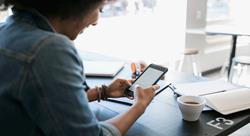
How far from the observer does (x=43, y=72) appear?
64 cm

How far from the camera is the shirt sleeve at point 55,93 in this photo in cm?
65

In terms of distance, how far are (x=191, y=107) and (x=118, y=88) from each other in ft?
1.04

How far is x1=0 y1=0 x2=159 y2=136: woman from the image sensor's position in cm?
65

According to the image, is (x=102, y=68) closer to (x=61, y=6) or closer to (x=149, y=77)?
(x=149, y=77)

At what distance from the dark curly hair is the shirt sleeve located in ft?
0.28

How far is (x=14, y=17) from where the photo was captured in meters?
0.78

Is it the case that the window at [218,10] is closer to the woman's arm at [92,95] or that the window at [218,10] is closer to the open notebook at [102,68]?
the open notebook at [102,68]

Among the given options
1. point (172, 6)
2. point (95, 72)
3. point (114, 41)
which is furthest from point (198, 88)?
point (172, 6)

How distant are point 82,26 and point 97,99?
1.43 feet

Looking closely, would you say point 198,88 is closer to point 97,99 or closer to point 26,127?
point 97,99

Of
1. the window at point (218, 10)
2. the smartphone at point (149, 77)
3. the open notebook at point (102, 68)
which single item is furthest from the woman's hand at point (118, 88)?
the window at point (218, 10)

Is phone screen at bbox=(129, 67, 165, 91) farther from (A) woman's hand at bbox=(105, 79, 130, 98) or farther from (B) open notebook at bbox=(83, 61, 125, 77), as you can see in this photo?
(B) open notebook at bbox=(83, 61, 125, 77)

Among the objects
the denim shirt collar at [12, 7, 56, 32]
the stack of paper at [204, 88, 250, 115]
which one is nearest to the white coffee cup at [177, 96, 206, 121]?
the stack of paper at [204, 88, 250, 115]

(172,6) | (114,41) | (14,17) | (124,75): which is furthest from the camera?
(172,6)
